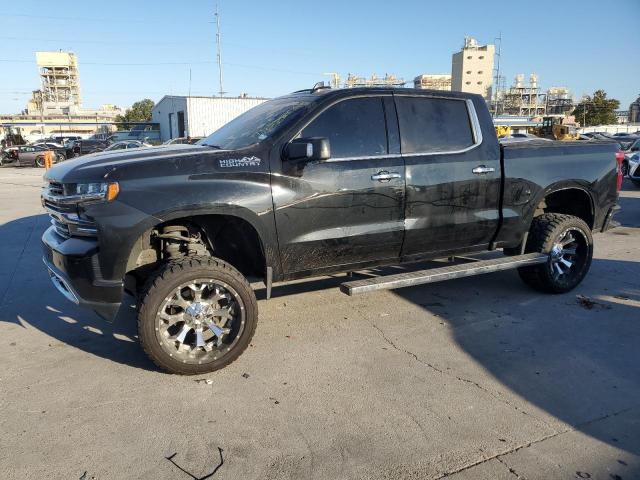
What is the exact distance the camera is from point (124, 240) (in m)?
3.42

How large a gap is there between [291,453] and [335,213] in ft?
6.29

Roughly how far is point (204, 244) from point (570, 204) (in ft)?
13.9

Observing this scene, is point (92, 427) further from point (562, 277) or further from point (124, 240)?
point (562, 277)

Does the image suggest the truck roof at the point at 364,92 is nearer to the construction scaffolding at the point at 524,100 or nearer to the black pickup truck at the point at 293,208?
the black pickup truck at the point at 293,208

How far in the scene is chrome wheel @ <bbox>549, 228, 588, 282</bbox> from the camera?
17.4 feet

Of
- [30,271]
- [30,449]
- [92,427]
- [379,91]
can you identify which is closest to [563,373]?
[379,91]

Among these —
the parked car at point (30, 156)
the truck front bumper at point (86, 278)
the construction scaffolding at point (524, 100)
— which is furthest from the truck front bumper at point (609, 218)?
the construction scaffolding at point (524, 100)

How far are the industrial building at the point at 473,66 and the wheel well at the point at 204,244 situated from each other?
419ft

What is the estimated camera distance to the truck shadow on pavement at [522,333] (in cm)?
335

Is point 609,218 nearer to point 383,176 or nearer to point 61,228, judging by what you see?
point 383,176

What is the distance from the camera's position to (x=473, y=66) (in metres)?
125

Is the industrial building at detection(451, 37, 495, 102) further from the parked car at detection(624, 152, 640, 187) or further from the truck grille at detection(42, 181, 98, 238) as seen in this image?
the truck grille at detection(42, 181, 98, 238)

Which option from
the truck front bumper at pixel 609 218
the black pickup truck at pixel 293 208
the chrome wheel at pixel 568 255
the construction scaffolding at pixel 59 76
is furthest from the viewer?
the construction scaffolding at pixel 59 76

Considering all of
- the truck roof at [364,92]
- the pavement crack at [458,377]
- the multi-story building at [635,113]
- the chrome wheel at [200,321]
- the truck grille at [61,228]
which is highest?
the multi-story building at [635,113]
